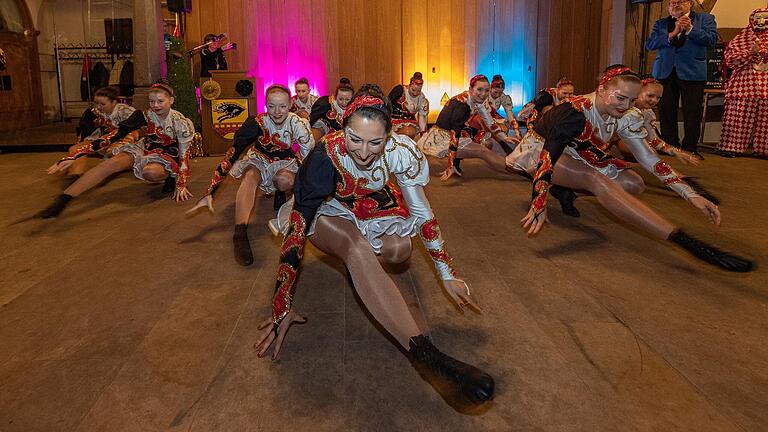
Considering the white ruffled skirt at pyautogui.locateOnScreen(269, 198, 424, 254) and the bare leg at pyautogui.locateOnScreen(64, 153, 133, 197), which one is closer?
the white ruffled skirt at pyautogui.locateOnScreen(269, 198, 424, 254)

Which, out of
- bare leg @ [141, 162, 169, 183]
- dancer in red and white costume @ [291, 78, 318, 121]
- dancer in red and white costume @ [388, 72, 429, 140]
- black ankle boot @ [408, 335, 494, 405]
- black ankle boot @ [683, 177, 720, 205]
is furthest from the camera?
dancer in red and white costume @ [388, 72, 429, 140]

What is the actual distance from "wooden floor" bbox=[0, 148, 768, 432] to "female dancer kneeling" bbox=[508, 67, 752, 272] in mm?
265

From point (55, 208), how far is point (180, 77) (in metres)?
4.79

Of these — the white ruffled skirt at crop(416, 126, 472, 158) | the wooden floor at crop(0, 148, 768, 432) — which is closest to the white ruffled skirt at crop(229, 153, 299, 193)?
the wooden floor at crop(0, 148, 768, 432)

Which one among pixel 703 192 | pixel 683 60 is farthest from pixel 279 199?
pixel 683 60

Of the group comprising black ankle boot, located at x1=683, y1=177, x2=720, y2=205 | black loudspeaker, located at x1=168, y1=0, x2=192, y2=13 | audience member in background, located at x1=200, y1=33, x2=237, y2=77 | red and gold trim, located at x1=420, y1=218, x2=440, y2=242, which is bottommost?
black ankle boot, located at x1=683, y1=177, x2=720, y2=205

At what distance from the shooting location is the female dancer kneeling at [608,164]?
138 inches

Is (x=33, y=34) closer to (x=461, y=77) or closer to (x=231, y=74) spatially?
(x=231, y=74)

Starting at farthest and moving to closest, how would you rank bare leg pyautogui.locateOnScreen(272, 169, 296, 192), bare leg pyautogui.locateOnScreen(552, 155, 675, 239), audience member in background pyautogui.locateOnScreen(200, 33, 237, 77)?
audience member in background pyautogui.locateOnScreen(200, 33, 237, 77)
bare leg pyautogui.locateOnScreen(272, 169, 296, 192)
bare leg pyautogui.locateOnScreen(552, 155, 675, 239)

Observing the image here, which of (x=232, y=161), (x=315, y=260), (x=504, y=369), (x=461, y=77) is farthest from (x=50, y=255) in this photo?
(x=461, y=77)

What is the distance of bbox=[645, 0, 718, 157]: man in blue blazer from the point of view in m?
7.42

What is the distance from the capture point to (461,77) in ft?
44.3

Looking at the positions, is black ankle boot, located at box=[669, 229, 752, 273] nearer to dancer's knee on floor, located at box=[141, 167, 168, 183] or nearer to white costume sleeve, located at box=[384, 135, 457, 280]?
white costume sleeve, located at box=[384, 135, 457, 280]

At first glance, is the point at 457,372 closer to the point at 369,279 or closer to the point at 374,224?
the point at 369,279
